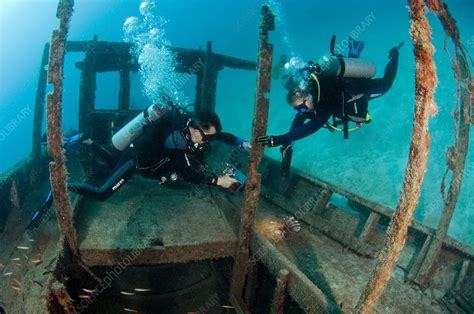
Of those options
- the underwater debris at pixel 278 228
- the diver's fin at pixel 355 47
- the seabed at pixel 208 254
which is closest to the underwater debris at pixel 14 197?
the seabed at pixel 208 254

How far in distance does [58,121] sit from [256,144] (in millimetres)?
2456

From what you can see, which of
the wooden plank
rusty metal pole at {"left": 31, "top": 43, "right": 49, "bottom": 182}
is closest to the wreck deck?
the wooden plank

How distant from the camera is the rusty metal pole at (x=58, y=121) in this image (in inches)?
145

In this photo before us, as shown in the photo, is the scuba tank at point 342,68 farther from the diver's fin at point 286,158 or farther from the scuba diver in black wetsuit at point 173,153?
the scuba diver in black wetsuit at point 173,153

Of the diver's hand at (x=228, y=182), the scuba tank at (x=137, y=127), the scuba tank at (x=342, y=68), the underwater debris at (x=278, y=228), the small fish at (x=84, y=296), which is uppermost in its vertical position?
the scuba tank at (x=342, y=68)

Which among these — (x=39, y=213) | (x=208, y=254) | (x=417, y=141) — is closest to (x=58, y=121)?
(x=208, y=254)

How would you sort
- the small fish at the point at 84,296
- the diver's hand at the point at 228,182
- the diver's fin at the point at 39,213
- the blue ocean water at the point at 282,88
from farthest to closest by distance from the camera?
the blue ocean water at the point at 282,88 → the diver's fin at the point at 39,213 → the diver's hand at the point at 228,182 → the small fish at the point at 84,296

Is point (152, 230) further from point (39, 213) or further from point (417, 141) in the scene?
point (417, 141)

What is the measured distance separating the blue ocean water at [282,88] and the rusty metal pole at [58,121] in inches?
328

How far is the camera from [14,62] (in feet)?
377

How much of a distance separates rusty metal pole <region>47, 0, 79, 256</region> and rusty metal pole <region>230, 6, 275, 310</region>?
7.59 ft

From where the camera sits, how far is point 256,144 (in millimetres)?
4051

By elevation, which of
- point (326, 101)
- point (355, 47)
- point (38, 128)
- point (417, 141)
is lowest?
point (38, 128)

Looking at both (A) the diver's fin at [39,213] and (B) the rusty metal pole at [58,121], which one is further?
(A) the diver's fin at [39,213]
